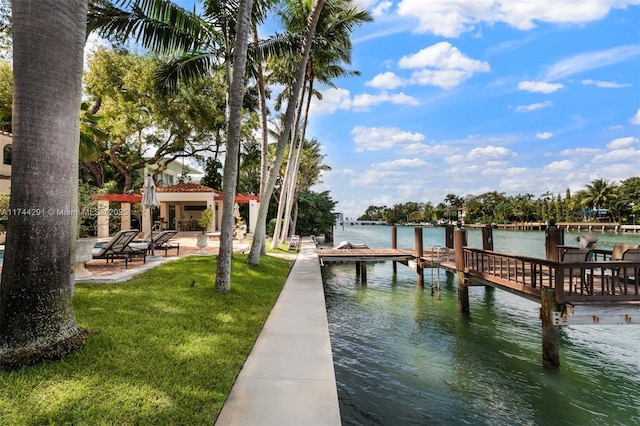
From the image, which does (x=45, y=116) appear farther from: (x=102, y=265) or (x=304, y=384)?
(x=102, y=265)

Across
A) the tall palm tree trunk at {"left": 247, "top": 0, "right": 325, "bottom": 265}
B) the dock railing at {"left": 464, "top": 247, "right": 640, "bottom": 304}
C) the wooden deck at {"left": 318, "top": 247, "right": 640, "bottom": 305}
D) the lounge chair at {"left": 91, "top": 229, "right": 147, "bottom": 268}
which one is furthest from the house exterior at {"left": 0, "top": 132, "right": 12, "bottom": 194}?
the dock railing at {"left": 464, "top": 247, "right": 640, "bottom": 304}

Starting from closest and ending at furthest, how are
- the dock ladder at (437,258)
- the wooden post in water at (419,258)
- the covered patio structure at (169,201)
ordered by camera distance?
the dock ladder at (437,258), the wooden post in water at (419,258), the covered patio structure at (169,201)

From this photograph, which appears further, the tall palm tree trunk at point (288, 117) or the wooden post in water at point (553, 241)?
the tall palm tree trunk at point (288, 117)

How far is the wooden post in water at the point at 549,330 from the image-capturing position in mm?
6215

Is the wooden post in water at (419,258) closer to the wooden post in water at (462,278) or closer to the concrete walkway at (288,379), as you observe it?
the wooden post in water at (462,278)

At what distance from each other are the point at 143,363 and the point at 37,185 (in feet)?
7.18

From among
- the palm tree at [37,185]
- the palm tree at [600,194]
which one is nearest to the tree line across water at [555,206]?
the palm tree at [600,194]

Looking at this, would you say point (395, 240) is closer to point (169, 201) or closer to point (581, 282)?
point (581, 282)

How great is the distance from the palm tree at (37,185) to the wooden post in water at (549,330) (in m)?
7.48

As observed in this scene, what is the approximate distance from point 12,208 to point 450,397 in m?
6.06

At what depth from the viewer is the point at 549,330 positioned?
632cm

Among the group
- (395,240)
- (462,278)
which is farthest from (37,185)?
(395,240)

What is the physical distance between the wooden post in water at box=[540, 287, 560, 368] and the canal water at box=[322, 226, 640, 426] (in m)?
0.22

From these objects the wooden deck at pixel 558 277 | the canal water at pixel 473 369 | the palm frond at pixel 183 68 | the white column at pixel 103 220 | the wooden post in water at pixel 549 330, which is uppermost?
the palm frond at pixel 183 68
